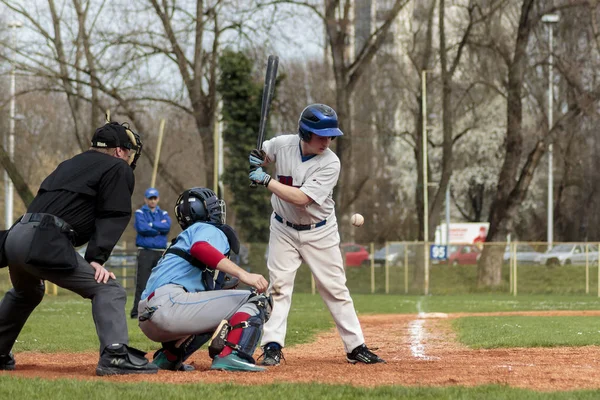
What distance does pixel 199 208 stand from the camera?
7.49 metres

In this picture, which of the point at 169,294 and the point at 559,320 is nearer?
the point at 169,294

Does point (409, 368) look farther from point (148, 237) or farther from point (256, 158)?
point (148, 237)

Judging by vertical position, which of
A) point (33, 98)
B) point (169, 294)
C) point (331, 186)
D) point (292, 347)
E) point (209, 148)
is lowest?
point (292, 347)

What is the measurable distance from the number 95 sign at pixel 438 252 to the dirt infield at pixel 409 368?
1964cm

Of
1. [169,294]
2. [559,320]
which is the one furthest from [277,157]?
[559,320]

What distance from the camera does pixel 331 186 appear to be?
8289 mm

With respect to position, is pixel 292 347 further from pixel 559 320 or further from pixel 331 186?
pixel 559 320

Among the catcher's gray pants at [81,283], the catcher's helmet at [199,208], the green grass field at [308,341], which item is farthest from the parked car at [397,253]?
the catcher's gray pants at [81,283]

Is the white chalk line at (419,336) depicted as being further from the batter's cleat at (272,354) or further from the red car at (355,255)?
the red car at (355,255)

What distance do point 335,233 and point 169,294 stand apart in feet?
6.34

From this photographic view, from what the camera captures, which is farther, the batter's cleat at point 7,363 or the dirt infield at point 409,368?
the batter's cleat at point 7,363

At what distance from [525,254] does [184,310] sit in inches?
1008

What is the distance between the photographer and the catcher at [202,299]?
7.16 metres

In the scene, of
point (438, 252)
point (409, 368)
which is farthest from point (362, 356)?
point (438, 252)
